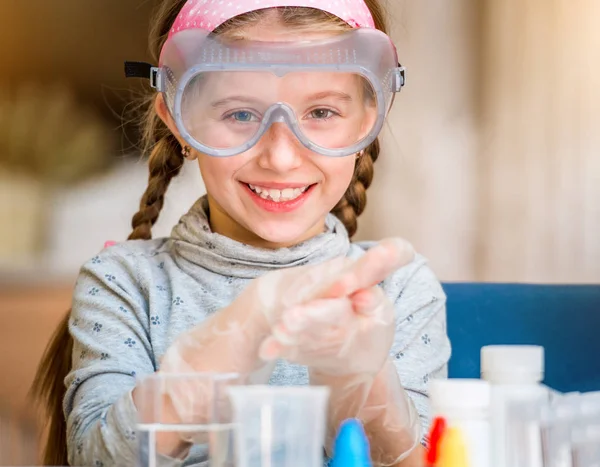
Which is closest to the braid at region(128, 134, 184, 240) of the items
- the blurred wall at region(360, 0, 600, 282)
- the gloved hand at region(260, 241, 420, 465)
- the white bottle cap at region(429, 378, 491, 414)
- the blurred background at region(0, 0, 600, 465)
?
the gloved hand at region(260, 241, 420, 465)

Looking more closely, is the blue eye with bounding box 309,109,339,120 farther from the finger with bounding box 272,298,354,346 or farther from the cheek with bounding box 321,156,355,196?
the finger with bounding box 272,298,354,346

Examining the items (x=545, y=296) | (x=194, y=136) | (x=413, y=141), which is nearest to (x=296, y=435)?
(x=194, y=136)

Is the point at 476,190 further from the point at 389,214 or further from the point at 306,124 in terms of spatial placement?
the point at 306,124

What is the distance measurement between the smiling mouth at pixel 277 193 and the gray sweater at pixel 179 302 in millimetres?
149

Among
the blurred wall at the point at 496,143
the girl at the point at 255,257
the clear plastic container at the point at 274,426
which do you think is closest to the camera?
the clear plastic container at the point at 274,426

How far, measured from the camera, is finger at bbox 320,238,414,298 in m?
0.96

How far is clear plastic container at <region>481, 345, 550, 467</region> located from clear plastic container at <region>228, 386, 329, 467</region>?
0.23 metres

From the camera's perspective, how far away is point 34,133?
3.51 meters

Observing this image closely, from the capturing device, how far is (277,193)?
158 centimetres

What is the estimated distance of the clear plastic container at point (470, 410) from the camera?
3.21ft

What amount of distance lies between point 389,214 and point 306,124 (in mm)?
2054

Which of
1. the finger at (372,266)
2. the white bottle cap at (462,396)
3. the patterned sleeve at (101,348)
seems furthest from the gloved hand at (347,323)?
the patterned sleeve at (101,348)

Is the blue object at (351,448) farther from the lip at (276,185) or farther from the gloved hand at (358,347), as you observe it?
Result: the lip at (276,185)

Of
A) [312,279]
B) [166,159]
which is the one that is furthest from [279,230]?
[312,279]
